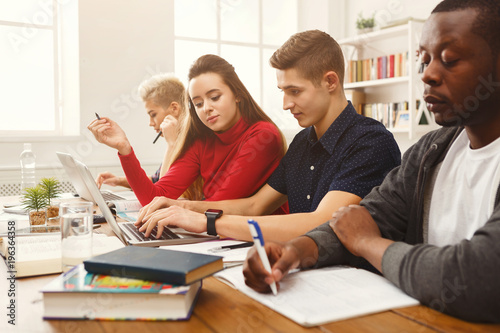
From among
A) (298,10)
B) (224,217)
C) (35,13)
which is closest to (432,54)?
(224,217)

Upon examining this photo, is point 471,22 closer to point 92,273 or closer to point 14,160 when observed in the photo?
point 92,273

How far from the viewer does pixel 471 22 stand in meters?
0.77

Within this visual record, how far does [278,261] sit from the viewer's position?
2.53 feet

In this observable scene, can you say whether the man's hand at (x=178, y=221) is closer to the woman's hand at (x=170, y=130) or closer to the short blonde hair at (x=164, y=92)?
the woman's hand at (x=170, y=130)

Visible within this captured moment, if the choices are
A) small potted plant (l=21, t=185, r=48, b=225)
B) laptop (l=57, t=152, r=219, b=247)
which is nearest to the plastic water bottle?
small potted plant (l=21, t=185, r=48, b=225)

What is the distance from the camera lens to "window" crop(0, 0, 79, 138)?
340 centimetres

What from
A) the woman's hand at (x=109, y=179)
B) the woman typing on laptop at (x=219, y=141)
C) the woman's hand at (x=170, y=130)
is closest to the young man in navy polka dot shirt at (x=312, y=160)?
the woman typing on laptop at (x=219, y=141)

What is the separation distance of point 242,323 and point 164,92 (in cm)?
203

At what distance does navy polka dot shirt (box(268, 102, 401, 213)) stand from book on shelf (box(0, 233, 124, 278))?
620mm

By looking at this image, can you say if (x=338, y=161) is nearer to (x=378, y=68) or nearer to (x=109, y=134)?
(x=109, y=134)

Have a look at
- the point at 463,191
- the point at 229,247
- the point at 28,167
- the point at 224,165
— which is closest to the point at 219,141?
the point at 224,165

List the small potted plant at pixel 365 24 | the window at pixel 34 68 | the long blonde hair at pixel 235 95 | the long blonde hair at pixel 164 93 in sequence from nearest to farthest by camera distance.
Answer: the long blonde hair at pixel 235 95
the long blonde hair at pixel 164 93
the window at pixel 34 68
the small potted plant at pixel 365 24

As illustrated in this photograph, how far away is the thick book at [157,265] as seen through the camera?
0.65m

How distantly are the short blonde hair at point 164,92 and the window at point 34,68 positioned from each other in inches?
50.5
